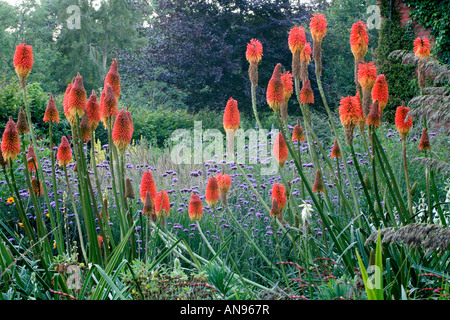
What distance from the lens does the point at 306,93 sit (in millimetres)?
2611

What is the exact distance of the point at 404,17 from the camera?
13.0 m

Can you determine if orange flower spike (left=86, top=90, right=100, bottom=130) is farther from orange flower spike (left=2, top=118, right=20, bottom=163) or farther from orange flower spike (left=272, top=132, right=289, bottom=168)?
orange flower spike (left=272, top=132, right=289, bottom=168)

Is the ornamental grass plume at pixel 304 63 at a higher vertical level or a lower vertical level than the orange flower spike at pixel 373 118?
higher

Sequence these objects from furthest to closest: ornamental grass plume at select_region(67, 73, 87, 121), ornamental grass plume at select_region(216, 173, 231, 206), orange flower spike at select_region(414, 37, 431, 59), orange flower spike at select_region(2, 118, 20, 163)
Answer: orange flower spike at select_region(414, 37, 431, 59) < ornamental grass plume at select_region(216, 173, 231, 206) < orange flower spike at select_region(2, 118, 20, 163) < ornamental grass plume at select_region(67, 73, 87, 121)

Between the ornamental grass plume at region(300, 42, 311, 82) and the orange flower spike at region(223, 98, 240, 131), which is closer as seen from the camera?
the orange flower spike at region(223, 98, 240, 131)

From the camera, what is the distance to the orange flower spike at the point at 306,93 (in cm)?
259

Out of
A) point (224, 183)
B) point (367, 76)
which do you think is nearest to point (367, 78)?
point (367, 76)

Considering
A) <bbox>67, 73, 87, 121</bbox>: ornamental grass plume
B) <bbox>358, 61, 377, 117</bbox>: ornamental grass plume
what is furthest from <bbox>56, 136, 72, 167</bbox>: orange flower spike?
<bbox>358, 61, 377, 117</bbox>: ornamental grass plume

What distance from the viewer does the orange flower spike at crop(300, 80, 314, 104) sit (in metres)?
2.59

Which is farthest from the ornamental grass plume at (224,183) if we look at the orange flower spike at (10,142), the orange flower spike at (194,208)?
A: the orange flower spike at (10,142)

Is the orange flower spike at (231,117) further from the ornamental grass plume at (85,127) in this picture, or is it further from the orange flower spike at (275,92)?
the ornamental grass plume at (85,127)

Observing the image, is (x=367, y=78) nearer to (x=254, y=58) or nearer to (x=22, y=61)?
(x=254, y=58)

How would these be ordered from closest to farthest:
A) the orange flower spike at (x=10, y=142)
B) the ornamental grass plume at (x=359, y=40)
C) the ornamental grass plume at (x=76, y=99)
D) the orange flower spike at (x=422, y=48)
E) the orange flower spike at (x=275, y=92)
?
the ornamental grass plume at (x=76, y=99) < the orange flower spike at (x=10, y=142) < the orange flower spike at (x=275, y=92) < the ornamental grass plume at (x=359, y=40) < the orange flower spike at (x=422, y=48)
